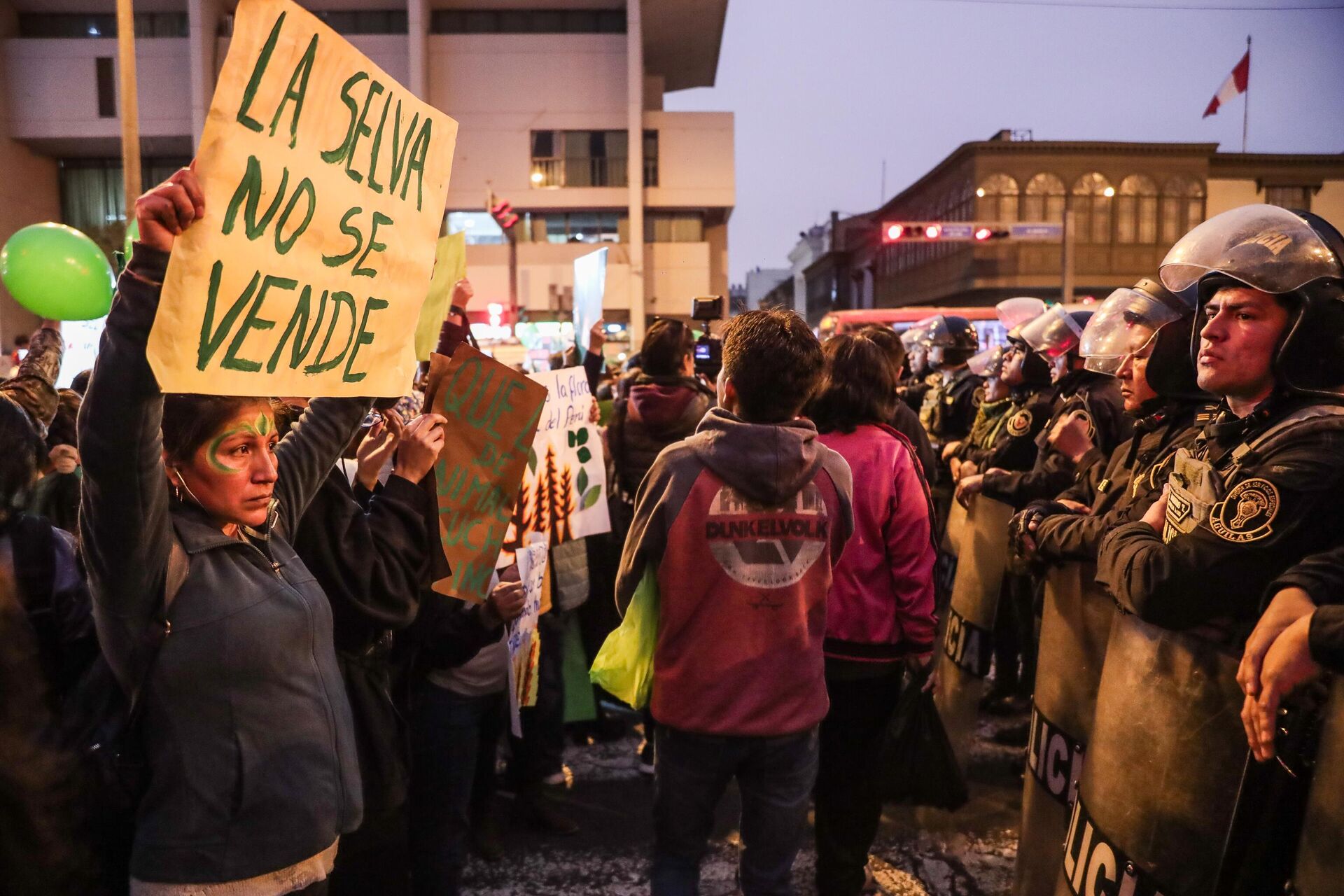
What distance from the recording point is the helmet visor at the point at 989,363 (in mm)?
6324

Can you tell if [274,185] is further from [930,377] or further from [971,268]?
[971,268]

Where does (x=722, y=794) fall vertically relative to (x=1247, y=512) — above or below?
below

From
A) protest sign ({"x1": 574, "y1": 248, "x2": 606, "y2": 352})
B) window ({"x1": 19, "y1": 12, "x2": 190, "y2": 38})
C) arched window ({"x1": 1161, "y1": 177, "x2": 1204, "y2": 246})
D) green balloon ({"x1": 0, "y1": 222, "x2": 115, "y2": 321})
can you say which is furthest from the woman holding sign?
window ({"x1": 19, "y1": 12, "x2": 190, "y2": 38})

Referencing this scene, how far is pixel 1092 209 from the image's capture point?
3634cm

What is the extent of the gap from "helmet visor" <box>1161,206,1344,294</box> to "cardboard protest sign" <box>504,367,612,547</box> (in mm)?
2578

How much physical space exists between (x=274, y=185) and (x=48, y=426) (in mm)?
3645

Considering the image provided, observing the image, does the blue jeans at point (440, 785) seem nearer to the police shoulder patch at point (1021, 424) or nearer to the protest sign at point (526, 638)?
the protest sign at point (526, 638)

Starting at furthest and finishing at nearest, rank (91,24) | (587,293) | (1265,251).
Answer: (91,24) < (587,293) < (1265,251)

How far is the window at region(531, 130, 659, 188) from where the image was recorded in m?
35.9

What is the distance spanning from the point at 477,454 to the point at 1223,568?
1999 millimetres

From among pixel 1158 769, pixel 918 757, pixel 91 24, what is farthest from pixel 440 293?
pixel 91 24

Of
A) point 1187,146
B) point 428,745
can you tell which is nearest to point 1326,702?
point 428,745

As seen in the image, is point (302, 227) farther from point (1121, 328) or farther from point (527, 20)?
point (527, 20)

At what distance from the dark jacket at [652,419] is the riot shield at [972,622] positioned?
1500 mm
